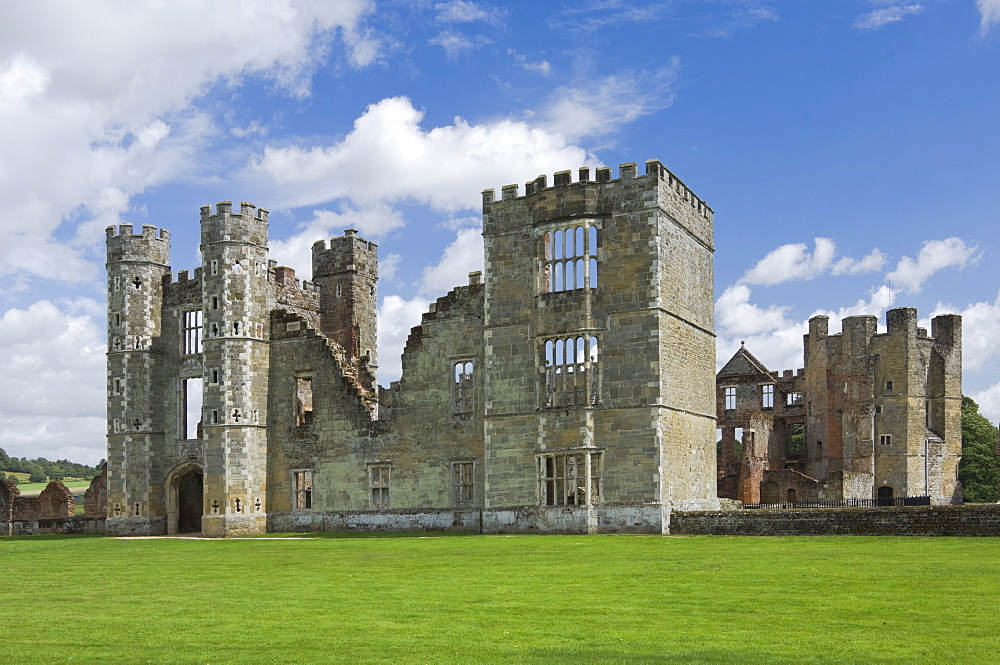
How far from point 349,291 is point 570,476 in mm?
15559

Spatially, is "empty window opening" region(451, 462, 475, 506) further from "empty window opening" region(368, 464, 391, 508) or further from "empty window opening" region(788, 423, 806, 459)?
"empty window opening" region(788, 423, 806, 459)

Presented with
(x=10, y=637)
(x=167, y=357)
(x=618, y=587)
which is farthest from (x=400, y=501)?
(x=10, y=637)

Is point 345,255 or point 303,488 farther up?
point 345,255

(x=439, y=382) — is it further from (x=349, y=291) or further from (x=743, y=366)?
(x=743, y=366)

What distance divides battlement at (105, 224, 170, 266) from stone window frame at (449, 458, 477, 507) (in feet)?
51.3

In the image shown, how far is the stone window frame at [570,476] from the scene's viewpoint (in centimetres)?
3188

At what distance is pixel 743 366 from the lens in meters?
67.8

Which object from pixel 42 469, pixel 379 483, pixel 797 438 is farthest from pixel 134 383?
pixel 42 469

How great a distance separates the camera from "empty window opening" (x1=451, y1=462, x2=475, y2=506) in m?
36.0

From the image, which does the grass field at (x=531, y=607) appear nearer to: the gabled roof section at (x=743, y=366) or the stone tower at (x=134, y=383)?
the stone tower at (x=134, y=383)

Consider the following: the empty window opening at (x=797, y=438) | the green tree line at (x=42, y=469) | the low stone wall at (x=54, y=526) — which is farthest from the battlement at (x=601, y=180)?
the green tree line at (x=42, y=469)

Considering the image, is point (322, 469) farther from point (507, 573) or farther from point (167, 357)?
point (507, 573)

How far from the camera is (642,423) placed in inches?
1237

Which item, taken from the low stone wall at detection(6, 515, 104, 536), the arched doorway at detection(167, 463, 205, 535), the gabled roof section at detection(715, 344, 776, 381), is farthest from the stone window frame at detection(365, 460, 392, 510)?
the gabled roof section at detection(715, 344, 776, 381)
